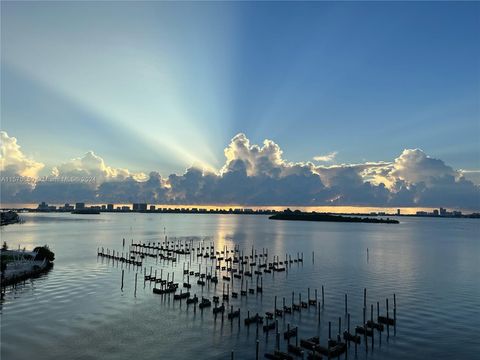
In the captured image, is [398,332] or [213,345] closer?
[213,345]

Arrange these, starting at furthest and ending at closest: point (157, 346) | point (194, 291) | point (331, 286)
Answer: point (331, 286)
point (194, 291)
point (157, 346)

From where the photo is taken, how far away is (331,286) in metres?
87.4

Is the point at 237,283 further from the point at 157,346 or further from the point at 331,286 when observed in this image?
the point at 157,346

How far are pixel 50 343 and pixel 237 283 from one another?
1934 inches

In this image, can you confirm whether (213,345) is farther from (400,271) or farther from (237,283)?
(400,271)

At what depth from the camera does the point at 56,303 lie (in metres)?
69.2

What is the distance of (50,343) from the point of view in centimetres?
5109

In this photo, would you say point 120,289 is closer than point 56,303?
No

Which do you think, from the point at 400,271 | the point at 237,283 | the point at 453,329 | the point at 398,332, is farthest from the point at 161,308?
the point at 400,271

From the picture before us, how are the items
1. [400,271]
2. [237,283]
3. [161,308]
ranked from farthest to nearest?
[400,271] → [237,283] → [161,308]

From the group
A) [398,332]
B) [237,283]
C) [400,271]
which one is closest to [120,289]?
[237,283]

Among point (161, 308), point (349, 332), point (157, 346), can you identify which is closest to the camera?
point (157, 346)

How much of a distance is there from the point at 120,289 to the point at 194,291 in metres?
16.6

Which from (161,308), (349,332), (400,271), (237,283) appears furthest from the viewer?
(400,271)
